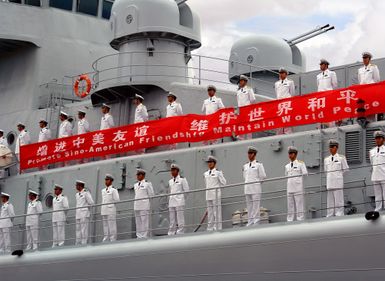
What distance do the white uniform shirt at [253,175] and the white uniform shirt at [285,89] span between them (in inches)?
73.8

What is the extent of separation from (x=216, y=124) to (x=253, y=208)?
2.05m

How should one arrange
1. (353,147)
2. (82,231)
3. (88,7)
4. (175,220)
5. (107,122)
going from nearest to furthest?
(353,147) < (175,220) < (82,231) < (107,122) < (88,7)

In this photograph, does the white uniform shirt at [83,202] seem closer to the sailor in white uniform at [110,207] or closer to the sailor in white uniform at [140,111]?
the sailor in white uniform at [110,207]

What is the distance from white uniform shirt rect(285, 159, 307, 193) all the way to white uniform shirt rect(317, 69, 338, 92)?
1.90 meters

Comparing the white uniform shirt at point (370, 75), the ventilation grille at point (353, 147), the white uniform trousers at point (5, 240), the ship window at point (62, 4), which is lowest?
the white uniform trousers at point (5, 240)

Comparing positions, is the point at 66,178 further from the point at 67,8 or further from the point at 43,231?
the point at 67,8

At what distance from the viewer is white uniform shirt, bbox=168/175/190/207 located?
11133 millimetres

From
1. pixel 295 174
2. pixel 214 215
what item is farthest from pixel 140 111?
pixel 295 174

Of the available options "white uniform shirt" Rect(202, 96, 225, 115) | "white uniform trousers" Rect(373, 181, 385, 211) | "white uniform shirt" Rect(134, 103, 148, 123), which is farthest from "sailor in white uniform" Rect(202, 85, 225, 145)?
"white uniform trousers" Rect(373, 181, 385, 211)

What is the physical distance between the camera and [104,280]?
11453 mm

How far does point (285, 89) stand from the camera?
1215cm

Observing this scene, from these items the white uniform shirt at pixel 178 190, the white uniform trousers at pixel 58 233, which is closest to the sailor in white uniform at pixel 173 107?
the white uniform shirt at pixel 178 190

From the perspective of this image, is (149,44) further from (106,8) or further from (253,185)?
(253,185)

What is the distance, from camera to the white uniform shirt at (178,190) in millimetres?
11133
